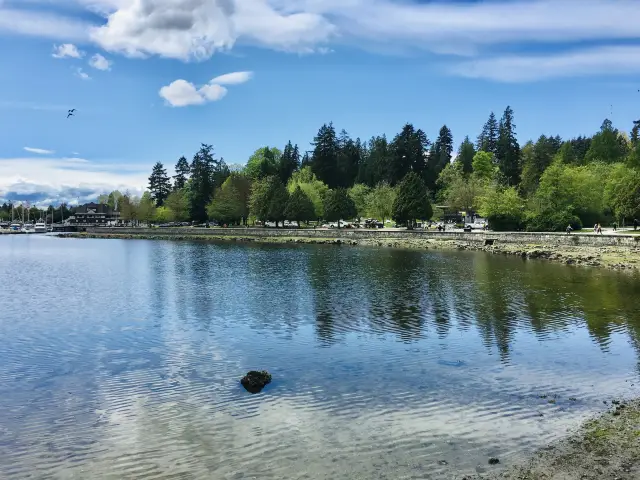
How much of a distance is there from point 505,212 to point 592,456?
89731mm

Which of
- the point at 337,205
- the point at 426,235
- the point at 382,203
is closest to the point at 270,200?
the point at 337,205

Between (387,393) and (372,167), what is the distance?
5846 inches

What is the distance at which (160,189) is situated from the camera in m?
186

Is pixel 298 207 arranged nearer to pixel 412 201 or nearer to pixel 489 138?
pixel 412 201

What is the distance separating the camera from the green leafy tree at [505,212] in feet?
316

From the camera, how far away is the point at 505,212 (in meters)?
96.4

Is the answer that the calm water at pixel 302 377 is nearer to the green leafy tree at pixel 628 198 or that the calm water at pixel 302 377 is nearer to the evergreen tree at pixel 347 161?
the green leafy tree at pixel 628 198

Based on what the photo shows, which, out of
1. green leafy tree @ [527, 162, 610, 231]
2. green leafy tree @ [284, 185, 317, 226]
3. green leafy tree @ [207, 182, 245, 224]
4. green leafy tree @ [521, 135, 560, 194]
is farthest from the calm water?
green leafy tree @ [521, 135, 560, 194]

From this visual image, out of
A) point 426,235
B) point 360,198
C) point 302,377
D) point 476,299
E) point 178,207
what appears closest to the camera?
point 302,377

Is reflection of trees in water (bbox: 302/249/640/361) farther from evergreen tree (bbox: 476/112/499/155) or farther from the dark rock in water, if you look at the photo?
evergreen tree (bbox: 476/112/499/155)

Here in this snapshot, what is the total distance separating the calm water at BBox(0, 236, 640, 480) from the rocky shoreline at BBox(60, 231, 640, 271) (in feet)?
60.6

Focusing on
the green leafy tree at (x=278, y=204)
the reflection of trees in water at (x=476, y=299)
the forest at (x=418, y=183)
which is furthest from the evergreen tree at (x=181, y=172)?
the reflection of trees in water at (x=476, y=299)

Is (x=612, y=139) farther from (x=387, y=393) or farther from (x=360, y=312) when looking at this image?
(x=387, y=393)

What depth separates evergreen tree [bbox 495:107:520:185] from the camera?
490ft
